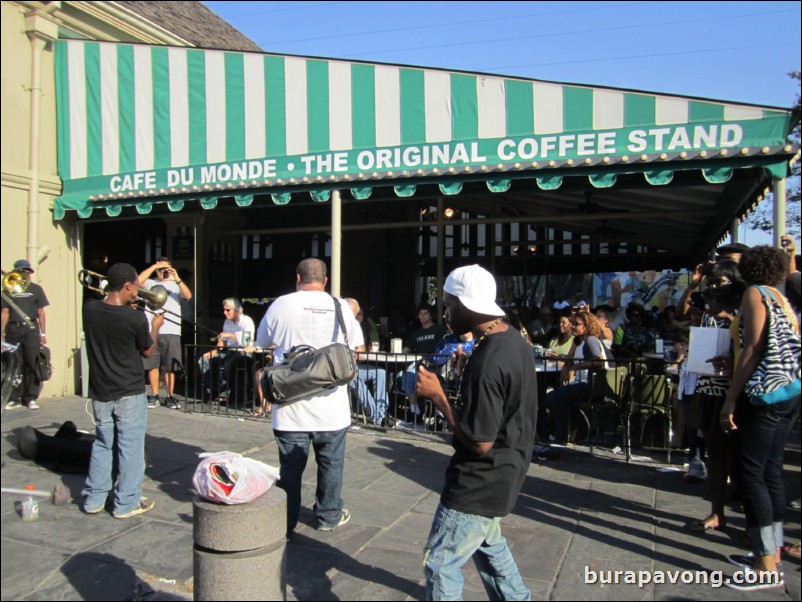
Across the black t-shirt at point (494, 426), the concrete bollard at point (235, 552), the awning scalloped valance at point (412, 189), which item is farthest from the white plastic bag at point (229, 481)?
the awning scalloped valance at point (412, 189)

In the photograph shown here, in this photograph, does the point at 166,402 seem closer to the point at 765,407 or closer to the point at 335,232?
the point at 335,232

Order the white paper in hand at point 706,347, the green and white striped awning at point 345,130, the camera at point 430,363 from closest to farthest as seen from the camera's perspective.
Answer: the white paper in hand at point 706,347, the green and white striped awning at point 345,130, the camera at point 430,363

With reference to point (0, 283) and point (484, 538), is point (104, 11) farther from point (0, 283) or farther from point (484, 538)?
point (484, 538)

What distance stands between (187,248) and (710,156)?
8.81 metres

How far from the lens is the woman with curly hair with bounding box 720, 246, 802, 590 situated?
11.8 ft

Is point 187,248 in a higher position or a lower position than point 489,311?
higher

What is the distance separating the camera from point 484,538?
9.02 feet

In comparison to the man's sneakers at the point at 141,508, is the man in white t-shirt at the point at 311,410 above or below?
above

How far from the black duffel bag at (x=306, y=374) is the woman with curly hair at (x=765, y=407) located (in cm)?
236

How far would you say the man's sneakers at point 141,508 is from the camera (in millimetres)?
4539

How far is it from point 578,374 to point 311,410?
4037mm

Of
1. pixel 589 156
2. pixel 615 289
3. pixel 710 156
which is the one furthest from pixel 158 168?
pixel 615 289

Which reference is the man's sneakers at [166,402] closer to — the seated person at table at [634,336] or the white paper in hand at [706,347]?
the seated person at table at [634,336]

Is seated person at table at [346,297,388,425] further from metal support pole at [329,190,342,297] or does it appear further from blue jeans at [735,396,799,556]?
blue jeans at [735,396,799,556]
